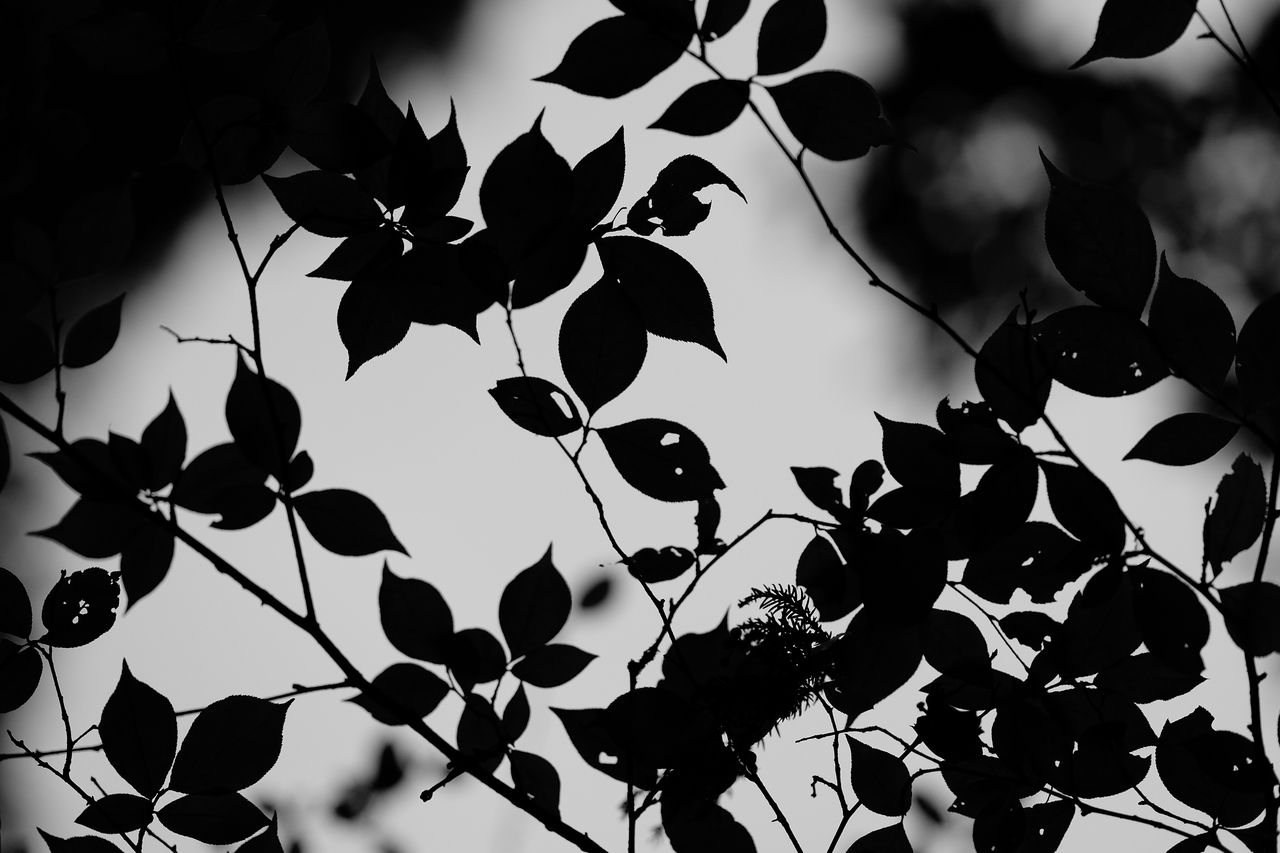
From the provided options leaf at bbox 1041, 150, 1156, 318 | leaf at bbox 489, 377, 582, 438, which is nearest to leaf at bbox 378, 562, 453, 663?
leaf at bbox 489, 377, 582, 438

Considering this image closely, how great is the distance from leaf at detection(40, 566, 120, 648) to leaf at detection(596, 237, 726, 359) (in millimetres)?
458

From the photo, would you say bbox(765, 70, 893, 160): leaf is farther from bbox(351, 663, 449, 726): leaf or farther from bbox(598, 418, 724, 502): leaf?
bbox(351, 663, 449, 726): leaf

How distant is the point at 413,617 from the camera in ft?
2.09

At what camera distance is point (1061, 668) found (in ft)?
2.14

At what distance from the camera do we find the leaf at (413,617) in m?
0.63

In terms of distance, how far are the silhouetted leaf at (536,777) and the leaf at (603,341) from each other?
0.93ft

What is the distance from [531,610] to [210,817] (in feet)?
0.88

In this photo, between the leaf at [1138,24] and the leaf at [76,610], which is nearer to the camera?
the leaf at [1138,24]

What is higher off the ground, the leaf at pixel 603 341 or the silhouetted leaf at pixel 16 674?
the leaf at pixel 603 341

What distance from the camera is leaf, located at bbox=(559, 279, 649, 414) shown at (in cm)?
62

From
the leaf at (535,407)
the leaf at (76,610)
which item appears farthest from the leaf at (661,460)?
the leaf at (76,610)

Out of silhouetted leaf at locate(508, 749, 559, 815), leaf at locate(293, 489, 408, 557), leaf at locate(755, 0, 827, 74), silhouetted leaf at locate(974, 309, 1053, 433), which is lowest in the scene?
silhouetted leaf at locate(508, 749, 559, 815)

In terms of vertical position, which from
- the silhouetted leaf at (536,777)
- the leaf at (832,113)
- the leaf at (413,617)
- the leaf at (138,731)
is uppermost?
the leaf at (832,113)

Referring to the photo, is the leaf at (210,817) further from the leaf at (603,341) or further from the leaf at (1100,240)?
the leaf at (1100,240)
